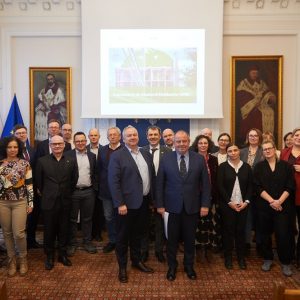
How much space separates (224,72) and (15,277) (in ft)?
15.3

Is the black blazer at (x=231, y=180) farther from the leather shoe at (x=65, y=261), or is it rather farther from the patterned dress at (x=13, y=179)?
the patterned dress at (x=13, y=179)

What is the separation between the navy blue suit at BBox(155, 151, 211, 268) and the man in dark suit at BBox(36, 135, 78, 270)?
102 cm

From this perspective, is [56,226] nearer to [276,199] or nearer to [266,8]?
[276,199]

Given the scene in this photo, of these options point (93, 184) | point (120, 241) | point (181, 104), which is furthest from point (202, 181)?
point (181, 104)

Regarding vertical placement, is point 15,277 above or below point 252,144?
below

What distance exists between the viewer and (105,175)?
13.7ft

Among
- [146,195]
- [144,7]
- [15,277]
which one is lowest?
[15,277]

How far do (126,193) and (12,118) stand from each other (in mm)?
3590

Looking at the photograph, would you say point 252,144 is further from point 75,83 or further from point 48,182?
point 75,83

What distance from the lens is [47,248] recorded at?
12.5ft

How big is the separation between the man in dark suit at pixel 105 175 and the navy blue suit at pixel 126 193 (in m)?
0.61

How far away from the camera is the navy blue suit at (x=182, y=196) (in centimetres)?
341

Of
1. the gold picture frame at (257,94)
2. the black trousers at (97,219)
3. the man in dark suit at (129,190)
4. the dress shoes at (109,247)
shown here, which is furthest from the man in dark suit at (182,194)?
the gold picture frame at (257,94)

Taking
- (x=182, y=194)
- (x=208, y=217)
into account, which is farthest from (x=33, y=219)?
(x=208, y=217)
